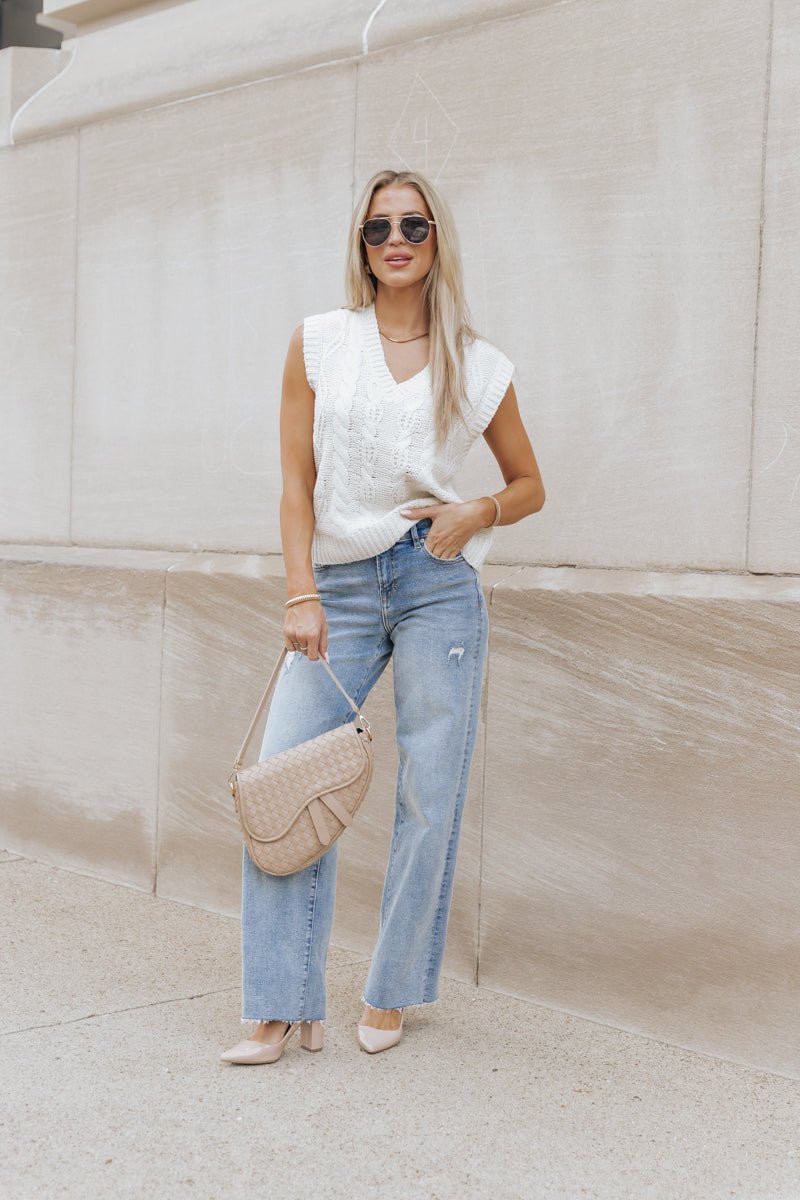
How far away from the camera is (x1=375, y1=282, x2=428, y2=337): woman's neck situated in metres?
3.44

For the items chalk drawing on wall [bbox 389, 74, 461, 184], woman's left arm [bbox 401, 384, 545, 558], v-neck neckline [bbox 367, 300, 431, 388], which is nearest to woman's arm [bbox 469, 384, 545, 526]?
woman's left arm [bbox 401, 384, 545, 558]

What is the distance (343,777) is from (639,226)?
1.72m

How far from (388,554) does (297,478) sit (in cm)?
28

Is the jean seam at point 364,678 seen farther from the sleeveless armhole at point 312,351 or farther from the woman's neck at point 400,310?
the woman's neck at point 400,310

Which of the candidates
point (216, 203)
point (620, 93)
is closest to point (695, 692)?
point (620, 93)

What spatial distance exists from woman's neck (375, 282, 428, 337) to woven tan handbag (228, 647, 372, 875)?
0.85 meters

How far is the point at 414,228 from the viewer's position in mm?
3342

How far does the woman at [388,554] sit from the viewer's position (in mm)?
3344

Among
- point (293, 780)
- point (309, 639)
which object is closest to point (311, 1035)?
point (293, 780)

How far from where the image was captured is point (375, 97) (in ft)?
14.8

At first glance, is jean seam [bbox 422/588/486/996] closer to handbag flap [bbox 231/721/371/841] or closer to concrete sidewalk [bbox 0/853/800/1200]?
concrete sidewalk [bbox 0/853/800/1200]

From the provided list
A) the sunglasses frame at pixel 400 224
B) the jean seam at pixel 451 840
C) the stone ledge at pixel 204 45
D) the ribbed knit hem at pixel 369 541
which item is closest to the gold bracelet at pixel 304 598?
the ribbed knit hem at pixel 369 541

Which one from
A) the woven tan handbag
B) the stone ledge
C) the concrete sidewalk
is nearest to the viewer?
the concrete sidewalk

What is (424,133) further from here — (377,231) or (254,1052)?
(254,1052)
